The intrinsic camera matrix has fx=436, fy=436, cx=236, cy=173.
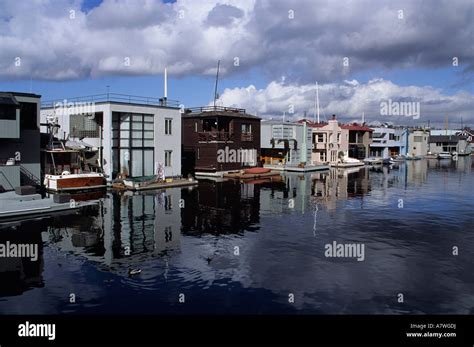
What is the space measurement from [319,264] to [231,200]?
2144 cm

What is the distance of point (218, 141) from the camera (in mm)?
65562

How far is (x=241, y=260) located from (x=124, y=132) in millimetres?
34350

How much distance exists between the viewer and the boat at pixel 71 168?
44062 millimetres

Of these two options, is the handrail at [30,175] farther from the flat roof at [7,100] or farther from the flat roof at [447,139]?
the flat roof at [447,139]

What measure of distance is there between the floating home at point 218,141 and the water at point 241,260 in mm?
26646

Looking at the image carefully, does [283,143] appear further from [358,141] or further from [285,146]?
[358,141]

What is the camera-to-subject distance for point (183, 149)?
70.6 meters

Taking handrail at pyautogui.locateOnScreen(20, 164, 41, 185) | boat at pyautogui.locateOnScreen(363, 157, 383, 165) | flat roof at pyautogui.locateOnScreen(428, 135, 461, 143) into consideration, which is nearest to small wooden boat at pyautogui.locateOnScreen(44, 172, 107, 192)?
handrail at pyautogui.locateOnScreen(20, 164, 41, 185)

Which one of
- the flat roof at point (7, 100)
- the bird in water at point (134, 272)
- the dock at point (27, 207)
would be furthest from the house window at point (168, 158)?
the bird in water at point (134, 272)

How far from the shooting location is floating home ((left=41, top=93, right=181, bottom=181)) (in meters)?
50.4

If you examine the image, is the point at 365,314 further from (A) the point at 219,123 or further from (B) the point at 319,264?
(A) the point at 219,123

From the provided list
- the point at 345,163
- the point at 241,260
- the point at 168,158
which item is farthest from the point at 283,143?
the point at 241,260

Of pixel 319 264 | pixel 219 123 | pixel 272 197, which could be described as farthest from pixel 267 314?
pixel 219 123

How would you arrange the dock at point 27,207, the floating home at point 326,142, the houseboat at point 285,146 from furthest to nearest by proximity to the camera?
1. the floating home at point 326,142
2. the houseboat at point 285,146
3. the dock at point 27,207
